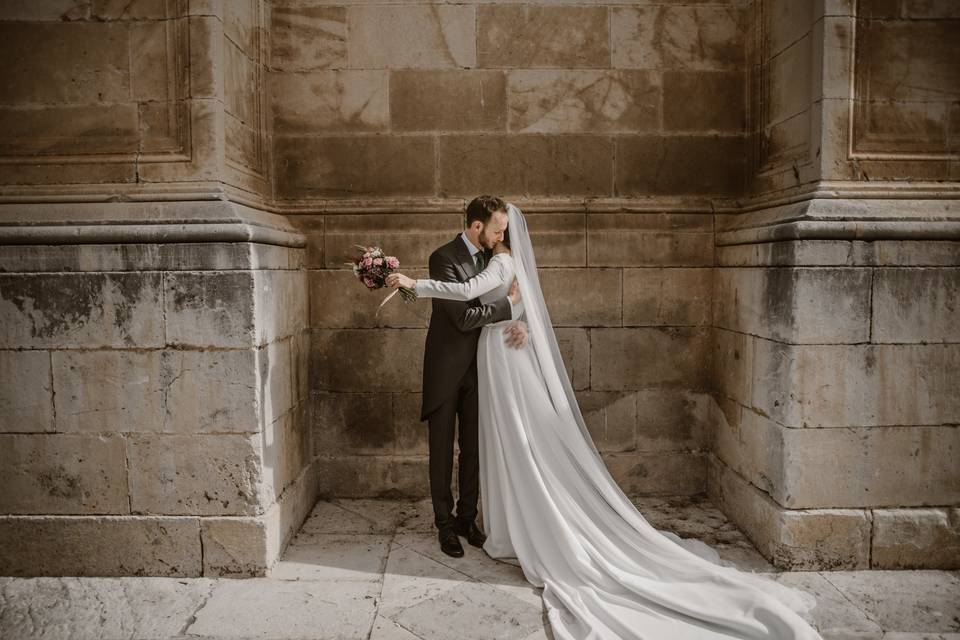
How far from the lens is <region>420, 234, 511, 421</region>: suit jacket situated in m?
3.99

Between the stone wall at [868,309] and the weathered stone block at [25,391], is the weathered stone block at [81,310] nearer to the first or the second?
the weathered stone block at [25,391]

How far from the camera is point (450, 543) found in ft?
13.4

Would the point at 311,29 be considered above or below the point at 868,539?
above

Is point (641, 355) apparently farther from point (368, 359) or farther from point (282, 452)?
point (282, 452)

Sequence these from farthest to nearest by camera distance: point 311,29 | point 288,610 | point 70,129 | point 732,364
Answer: point 311,29
point 732,364
point 70,129
point 288,610

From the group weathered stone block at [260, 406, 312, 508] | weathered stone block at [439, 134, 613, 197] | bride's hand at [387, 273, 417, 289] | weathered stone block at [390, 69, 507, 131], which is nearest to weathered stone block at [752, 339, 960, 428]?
weathered stone block at [439, 134, 613, 197]

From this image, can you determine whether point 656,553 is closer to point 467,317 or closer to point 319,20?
point 467,317

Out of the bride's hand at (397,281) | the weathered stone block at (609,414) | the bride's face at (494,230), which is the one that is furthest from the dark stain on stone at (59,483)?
the weathered stone block at (609,414)

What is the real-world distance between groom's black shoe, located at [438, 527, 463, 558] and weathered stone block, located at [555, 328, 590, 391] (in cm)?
148

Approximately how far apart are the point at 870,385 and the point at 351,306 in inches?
137

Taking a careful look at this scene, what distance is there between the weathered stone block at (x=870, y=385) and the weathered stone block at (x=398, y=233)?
8.19 ft

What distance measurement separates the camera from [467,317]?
154 inches

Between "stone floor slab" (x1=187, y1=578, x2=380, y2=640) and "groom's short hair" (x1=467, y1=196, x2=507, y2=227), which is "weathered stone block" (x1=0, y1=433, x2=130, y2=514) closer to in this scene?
"stone floor slab" (x1=187, y1=578, x2=380, y2=640)

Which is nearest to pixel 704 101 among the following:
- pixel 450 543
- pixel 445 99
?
pixel 445 99
